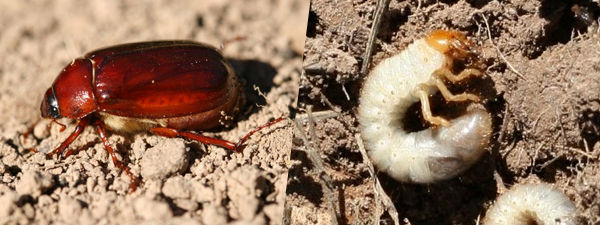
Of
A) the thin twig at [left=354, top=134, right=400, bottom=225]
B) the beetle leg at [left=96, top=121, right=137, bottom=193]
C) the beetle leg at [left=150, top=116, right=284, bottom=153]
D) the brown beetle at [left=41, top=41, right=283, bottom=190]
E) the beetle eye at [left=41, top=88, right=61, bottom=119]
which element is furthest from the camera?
the beetle eye at [left=41, top=88, right=61, bottom=119]

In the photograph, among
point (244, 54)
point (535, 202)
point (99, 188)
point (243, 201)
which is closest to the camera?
point (243, 201)

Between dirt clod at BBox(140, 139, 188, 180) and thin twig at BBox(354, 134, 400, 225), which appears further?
thin twig at BBox(354, 134, 400, 225)

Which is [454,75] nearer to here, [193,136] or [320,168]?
[320,168]

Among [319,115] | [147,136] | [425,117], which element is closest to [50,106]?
[147,136]

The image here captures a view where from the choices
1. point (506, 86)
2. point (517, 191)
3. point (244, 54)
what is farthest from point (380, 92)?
point (244, 54)

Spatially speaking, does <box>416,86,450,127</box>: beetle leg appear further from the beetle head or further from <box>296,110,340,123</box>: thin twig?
the beetle head

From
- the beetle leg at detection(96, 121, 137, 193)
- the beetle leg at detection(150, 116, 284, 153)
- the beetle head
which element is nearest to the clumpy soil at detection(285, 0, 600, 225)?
the beetle leg at detection(150, 116, 284, 153)

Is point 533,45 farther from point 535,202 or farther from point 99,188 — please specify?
point 99,188
